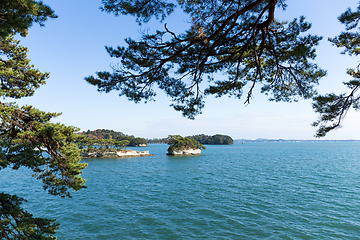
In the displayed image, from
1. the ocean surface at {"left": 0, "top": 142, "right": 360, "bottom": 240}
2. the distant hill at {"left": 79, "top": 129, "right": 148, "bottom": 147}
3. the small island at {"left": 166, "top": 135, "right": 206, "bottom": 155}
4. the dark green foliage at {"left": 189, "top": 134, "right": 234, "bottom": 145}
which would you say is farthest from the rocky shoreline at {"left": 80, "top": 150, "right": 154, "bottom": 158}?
the dark green foliage at {"left": 189, "top": 134, "right": 234, "bottom": 145}

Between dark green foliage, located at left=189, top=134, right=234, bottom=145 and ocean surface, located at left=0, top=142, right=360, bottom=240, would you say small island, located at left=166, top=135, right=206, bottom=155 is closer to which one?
ocean surface, located at left=0, top=142, right=360, bottom=240

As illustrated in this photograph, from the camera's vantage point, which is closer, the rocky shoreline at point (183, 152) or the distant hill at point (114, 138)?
the rocky shoreline at point (183, 152)

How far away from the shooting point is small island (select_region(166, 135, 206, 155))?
62400 millimetres

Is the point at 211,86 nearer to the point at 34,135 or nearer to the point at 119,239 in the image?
the point at 34,135

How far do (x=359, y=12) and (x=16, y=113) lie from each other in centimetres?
962

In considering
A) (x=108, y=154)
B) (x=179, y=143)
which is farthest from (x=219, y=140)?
(x=108, y=154)

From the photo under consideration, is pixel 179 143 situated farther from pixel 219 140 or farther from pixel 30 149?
pixel 219 140

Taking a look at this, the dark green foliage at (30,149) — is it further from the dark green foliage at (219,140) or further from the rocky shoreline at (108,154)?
the dark green foliage at (219,140)

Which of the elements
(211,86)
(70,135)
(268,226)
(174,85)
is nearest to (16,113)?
(70,135)

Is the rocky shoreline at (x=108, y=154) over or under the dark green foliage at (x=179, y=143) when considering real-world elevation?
under

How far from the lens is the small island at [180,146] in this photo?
62.4 metres

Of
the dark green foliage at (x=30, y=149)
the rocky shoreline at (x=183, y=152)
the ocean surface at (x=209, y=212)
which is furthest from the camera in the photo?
the rocky shoreline at (x=183, y=152)

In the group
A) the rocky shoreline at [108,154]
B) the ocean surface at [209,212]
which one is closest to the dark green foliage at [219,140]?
the rocky shoreline at [108,154]

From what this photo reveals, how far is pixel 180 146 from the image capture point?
208 feet
